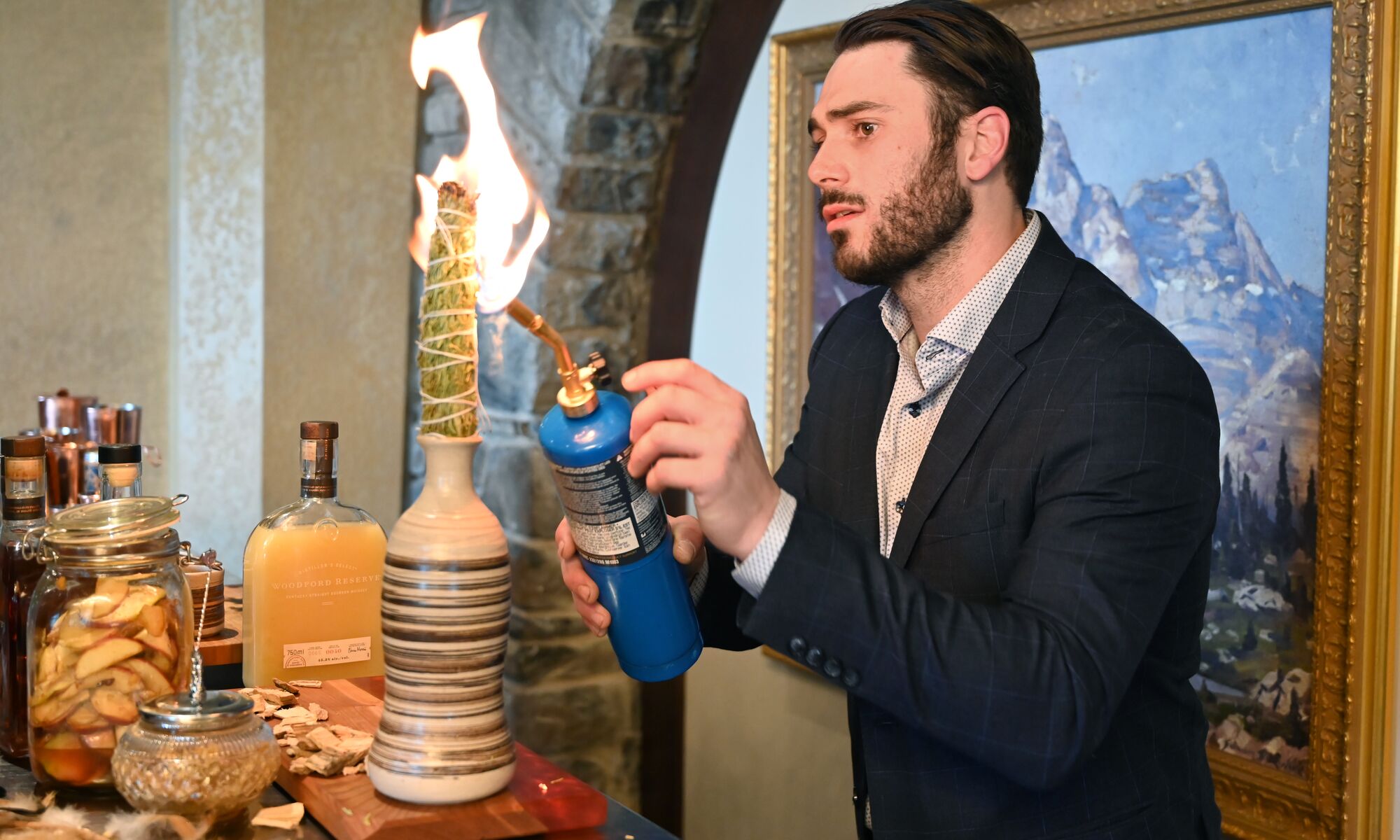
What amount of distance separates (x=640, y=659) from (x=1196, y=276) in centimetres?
121

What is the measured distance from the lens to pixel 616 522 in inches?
48.6

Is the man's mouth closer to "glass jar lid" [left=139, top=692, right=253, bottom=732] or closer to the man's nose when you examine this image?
the man's nose

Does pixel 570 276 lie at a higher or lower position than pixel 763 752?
higher

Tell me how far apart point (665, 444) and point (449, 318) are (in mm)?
237

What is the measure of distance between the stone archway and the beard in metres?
1.52

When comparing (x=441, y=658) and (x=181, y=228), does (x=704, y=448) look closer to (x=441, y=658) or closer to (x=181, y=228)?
→ (x=441, y=658)

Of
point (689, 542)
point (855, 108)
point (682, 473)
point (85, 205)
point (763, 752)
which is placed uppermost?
point (85, 205)

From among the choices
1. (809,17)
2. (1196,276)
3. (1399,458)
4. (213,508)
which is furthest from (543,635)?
→ (1399,458)

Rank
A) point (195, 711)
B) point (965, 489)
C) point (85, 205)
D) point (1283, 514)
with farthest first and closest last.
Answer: point (85, 205), point (1283, 514), point (965, 489), point (195, 711)

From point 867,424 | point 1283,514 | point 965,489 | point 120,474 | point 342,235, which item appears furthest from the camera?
point 342,235

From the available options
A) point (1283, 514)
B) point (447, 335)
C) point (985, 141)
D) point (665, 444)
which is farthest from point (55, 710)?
point (1283, 514)

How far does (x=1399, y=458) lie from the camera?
5.81 ft

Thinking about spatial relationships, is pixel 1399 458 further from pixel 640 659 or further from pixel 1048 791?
pixel 640 659

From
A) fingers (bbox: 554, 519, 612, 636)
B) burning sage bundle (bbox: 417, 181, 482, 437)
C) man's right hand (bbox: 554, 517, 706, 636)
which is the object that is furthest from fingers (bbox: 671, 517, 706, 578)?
burning sage bundle (bbox: 417, 181, 482, 437)
